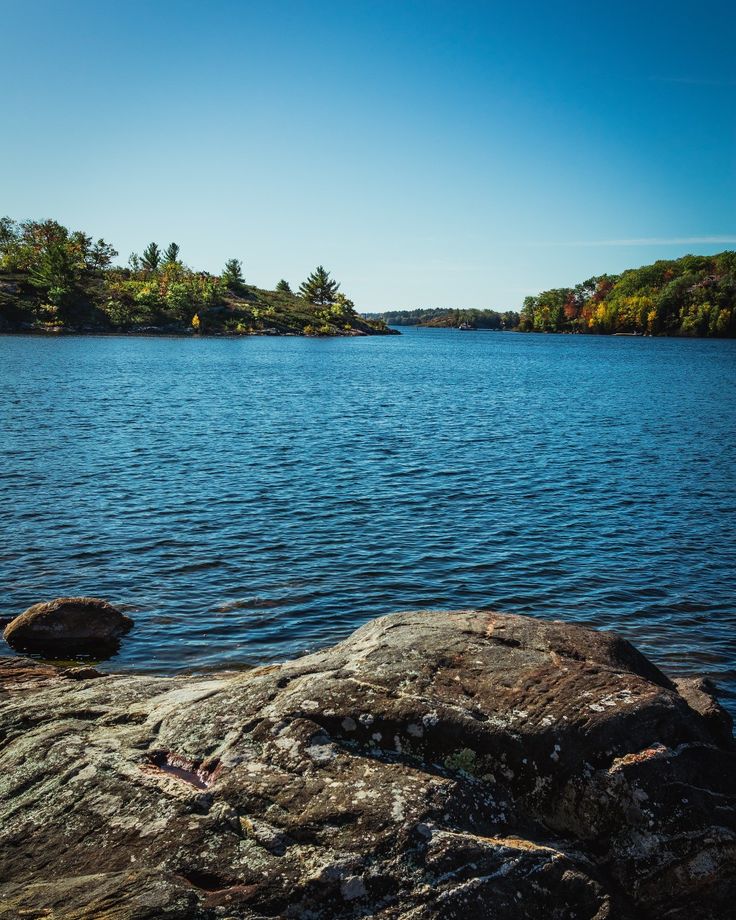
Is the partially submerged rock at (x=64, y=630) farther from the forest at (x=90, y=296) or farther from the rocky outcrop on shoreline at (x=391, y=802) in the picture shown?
the forest at (x=90, y=296)

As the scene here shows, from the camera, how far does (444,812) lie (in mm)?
6934

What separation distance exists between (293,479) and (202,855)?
2610cm

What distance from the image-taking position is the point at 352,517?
26328 mm

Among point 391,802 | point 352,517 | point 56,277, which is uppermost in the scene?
point 56,277

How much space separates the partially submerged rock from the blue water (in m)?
0.83

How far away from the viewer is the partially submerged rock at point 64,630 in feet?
50.3

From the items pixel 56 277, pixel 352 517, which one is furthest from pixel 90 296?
pixel 352 517

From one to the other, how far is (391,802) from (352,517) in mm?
19437

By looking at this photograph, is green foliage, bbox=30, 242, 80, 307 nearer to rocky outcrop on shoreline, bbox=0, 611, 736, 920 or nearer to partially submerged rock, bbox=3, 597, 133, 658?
partially submerged rock, bbox=3, 597, 133, 658

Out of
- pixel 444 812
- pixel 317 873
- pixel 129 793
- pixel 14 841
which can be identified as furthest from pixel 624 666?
A: pixel 14 841

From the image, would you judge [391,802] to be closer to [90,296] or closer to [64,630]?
[64,630]

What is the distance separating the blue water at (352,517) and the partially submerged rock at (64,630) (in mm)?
826

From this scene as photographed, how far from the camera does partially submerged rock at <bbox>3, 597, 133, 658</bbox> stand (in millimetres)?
15344

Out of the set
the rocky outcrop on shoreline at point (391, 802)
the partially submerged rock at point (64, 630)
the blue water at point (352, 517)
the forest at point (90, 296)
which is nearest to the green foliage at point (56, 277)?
the forest at point (90, 296)
